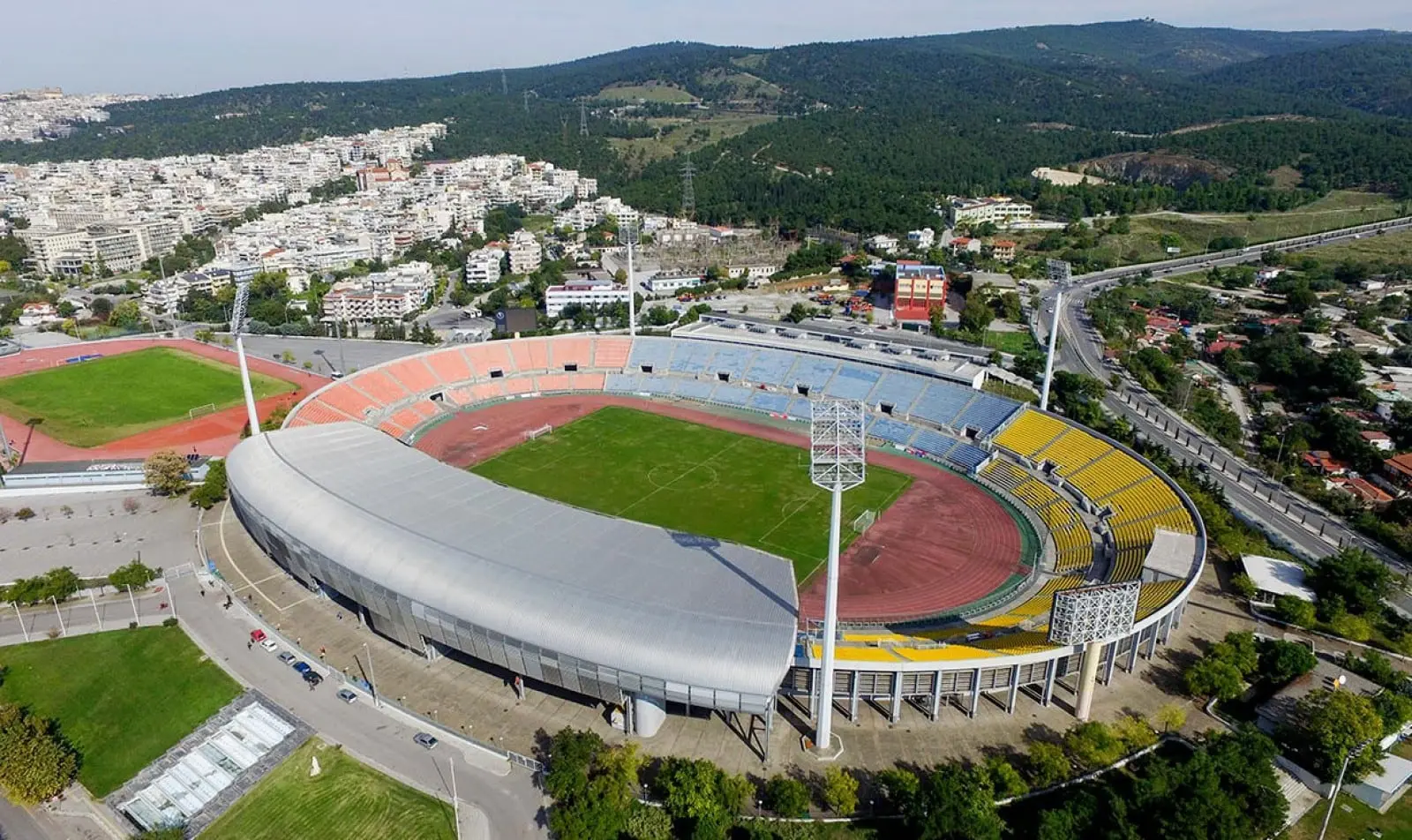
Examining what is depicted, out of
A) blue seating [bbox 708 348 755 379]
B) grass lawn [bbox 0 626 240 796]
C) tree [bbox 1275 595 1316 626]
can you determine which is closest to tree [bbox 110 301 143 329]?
blue seating [bbox 708 348 755 379]

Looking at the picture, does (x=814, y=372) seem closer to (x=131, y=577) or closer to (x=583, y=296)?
(x=583, y=296)

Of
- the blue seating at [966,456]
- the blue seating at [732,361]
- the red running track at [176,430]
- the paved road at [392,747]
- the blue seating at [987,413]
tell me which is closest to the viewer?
the paved road at [392,747]

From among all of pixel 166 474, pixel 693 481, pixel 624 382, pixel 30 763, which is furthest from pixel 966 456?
pixel 166 474

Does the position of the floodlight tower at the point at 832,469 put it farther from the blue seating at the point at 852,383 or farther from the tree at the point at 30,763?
the blue seating at the point at 852,383

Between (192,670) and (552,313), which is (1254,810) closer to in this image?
(192,670)

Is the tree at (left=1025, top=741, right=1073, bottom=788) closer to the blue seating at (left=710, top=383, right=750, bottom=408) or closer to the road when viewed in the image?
the road

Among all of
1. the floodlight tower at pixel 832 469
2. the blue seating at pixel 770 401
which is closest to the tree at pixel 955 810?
the floodlight tower at pixel 832 469
